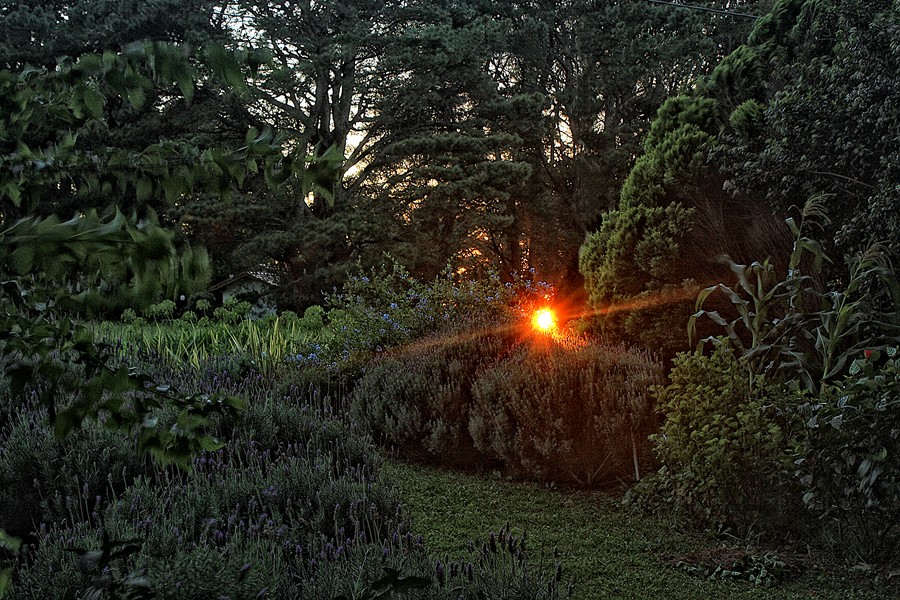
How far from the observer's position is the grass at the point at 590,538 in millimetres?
3301

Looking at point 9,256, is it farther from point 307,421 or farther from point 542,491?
point 542,491

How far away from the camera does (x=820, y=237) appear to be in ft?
19.8

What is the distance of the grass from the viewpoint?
130 inches

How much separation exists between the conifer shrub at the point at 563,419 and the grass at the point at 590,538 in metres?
0.22

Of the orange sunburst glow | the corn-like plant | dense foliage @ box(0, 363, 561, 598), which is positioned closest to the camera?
dense foliage @ box(0, 363, 561, 598)

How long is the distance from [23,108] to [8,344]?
0.41 meters

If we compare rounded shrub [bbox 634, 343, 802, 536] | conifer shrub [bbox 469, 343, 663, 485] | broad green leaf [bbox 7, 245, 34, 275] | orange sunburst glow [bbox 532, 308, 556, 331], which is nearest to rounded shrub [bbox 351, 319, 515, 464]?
conifer shrub [bbox 469, 343, 663, 485]

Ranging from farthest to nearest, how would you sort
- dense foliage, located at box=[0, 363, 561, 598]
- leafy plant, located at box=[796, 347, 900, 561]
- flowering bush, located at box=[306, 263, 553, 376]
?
flowering bush, located at box=[306, 263, 553, 376] → leafy plant, located at box=[796, 347, 900, 561] → dense foliage, located at box=[0, 363, 561, 598]

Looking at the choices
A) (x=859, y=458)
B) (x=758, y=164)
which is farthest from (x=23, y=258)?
(x=758, y=164)

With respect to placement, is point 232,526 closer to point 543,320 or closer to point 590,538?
point 590,538

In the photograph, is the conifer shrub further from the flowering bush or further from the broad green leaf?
the broad green leaf

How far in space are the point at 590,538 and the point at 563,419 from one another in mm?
1142

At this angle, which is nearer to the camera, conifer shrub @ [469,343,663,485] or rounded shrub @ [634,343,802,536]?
rounded shrub @ [634,343,802,536]

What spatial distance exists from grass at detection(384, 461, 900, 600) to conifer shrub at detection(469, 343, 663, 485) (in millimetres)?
221
